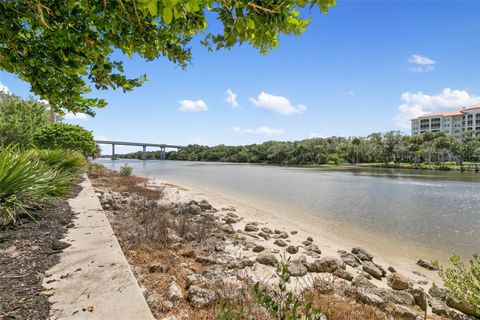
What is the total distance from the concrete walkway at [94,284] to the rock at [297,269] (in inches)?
126

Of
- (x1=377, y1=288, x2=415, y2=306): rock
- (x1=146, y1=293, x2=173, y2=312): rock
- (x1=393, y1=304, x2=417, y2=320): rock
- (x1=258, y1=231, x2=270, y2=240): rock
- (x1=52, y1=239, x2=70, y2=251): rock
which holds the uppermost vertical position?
(x1=52, y1=239, x2=70, y2=251): rock

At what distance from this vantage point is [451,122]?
109500 millimetres

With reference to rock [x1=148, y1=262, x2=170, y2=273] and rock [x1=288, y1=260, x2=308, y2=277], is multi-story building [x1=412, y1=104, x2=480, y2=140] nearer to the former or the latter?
rock [x1=288, y1=260, x2=308, y2=277]

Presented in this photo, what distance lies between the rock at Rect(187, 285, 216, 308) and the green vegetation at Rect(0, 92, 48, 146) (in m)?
22.1

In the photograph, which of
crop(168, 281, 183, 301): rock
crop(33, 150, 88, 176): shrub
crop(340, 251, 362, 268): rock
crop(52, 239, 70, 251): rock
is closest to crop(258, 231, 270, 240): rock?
crop(340, 251, 362, 268): rock

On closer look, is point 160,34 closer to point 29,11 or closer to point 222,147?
point 29,11

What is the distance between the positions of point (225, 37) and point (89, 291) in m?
2.79

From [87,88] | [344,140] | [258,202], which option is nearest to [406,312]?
[87,88]

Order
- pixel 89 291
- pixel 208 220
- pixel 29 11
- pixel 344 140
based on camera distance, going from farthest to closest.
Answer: pixel 344 140 → pixel 208 220 → pixel 29 11 → pixel 89 291

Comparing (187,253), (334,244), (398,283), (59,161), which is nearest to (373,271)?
(398,283)

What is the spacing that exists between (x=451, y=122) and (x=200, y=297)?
137m

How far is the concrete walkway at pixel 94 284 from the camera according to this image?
242 cm

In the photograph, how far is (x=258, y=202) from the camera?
1798 cm

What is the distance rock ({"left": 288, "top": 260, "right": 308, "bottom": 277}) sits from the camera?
5.25 metres
